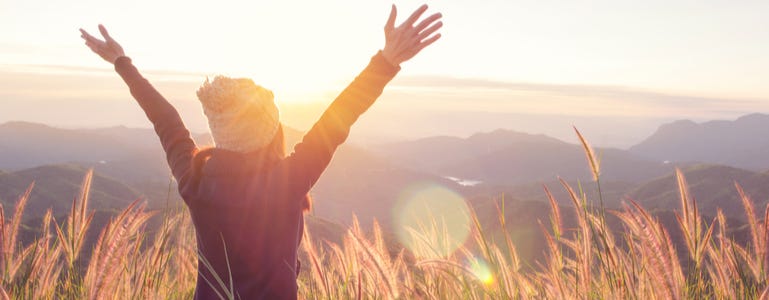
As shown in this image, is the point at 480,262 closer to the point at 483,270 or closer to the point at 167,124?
the point at 483,270

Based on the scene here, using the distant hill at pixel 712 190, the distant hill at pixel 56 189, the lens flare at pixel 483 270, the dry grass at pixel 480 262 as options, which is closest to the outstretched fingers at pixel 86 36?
the dry grass at pixel 480 262

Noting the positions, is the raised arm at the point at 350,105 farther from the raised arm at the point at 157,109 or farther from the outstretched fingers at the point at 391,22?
the raised arm at the point at 157,109

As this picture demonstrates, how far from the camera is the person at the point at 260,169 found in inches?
96.0

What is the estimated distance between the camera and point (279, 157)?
8.54ft

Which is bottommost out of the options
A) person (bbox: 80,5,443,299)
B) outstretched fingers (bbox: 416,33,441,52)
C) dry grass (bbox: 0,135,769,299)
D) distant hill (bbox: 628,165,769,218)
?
distant hill (bbox: 628,165,769,218)

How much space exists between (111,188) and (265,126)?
156 metres

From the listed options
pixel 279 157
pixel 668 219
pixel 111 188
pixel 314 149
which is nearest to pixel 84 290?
pixel 279 157

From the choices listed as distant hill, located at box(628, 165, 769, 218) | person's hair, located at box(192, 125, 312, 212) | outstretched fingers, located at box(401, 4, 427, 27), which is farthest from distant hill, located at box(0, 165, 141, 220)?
distant hill, located at box(628, 165, 769, 218)

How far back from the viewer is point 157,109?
2.95m

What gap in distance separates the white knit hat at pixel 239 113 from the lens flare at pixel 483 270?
1.19 metres

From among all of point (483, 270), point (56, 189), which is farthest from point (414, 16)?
point (56, 189)

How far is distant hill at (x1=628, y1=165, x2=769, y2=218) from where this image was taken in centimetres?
13900

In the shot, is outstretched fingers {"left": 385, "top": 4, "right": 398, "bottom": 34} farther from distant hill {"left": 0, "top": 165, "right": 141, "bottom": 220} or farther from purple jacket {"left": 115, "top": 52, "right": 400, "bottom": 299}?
distant hill {"left": 0, "top": 165, "right": 141, "bottom": 220}

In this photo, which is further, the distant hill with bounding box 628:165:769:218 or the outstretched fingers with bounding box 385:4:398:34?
the distant hill with bounding box 628:165:769:218
